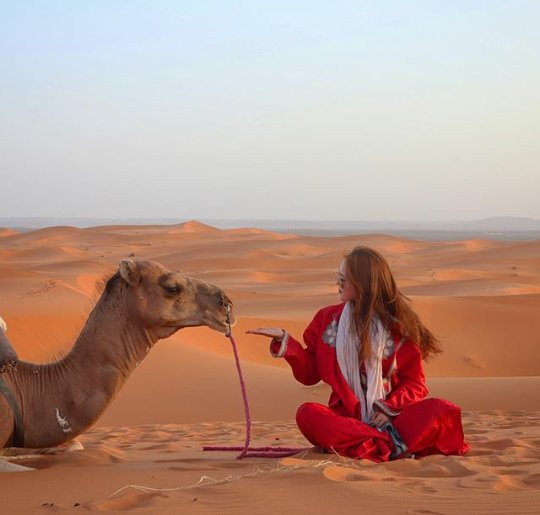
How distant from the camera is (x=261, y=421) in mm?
10719

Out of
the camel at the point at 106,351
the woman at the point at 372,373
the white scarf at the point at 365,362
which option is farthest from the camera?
the white scarf at the point at 365,362

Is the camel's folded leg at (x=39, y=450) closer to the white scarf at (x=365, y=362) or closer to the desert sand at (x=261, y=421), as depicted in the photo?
the desert sand at (x=261, y=421)

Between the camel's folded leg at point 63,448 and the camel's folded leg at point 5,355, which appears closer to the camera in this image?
the camel's folded leg at point 5,355

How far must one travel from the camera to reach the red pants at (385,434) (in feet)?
19.7

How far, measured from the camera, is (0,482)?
5316 millimetres

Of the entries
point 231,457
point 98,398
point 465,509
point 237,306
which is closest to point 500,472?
point 465,509

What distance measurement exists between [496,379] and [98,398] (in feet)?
28.6

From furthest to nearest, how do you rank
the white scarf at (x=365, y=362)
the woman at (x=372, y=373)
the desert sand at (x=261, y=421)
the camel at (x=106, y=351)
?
the white scarf at (x=365, y=362) → the woman at (x=372, y=373) → the camel at (x=106, y=351) → the desert sand at (x=261, y=421)

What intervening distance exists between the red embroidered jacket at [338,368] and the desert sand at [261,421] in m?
0.41

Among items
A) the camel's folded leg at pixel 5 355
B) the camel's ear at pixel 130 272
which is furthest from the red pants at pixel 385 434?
the camel's folded leg at pixel 5 355

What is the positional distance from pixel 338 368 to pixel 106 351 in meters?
1.49

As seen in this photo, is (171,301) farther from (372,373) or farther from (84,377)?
(372,373)

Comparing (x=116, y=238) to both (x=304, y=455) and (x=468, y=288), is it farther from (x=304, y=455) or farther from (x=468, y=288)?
(x=304, y=455)

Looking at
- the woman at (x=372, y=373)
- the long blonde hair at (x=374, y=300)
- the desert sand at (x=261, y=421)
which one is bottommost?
the desert sand at (x=261, y=421)
